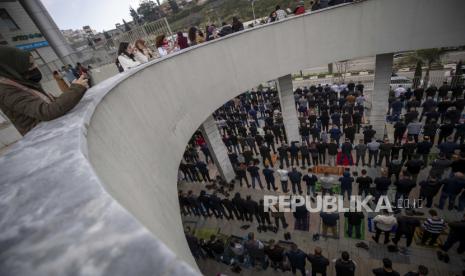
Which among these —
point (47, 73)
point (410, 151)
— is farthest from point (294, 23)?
point (47, 73)

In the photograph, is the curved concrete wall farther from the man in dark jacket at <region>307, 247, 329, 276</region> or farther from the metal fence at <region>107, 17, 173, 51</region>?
the man in dark jacket at <region>307, 247, 329, 276</region>

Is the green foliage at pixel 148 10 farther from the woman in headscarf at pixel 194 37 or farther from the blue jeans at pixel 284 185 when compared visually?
the blue jeans at pixel 284 185

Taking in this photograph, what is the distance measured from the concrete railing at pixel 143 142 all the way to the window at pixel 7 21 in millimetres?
18320

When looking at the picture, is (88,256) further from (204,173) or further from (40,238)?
(204,173)

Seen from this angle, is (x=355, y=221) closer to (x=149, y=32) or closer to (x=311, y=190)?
(x=311, y=190)

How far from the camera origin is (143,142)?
4281mm

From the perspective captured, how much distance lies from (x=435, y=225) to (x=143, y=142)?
9311 millimetres

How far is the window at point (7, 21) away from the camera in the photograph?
648 inches

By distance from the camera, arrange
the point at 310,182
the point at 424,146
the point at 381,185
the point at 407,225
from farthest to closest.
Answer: the point at 310,182, the point at 424,146, the point at 381,185, the point at 407,225

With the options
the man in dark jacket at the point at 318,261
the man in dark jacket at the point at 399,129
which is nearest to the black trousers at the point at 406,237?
the man in dark jacket at the point at 318,261

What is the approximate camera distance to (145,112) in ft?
16.8

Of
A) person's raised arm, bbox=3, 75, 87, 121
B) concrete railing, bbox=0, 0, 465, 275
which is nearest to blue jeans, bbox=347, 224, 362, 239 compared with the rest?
concrete railing, bbox=0, 0, 465, 275

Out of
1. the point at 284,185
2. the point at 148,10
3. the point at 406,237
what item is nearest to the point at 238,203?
the point at 284,185

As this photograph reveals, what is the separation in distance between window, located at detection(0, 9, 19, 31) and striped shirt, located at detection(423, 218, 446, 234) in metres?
27.5
